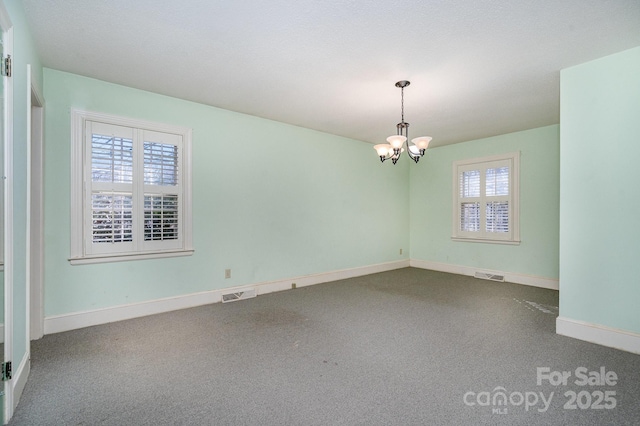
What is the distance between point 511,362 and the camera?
230 cm

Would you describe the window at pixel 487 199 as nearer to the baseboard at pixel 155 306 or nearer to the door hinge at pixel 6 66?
the baseboard at pixel 155 306

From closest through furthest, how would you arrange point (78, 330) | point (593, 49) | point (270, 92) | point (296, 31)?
1. point (296, 31)
2. point (593, 49)
3. point (78, 330)
4. point (270, 92)

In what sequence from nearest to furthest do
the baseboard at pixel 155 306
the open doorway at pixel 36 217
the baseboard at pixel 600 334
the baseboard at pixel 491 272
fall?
1. the baseboard at pixel 600 334
2. the open doorway at pixel 36 217
3. the baseboard at pixel 155 306
4. the baseboard at pixel 491 272

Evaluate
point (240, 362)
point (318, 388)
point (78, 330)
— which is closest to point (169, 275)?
point (78, 330)

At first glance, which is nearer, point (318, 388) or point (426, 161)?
point (318, 388)

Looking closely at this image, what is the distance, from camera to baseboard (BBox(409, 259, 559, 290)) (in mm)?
4648

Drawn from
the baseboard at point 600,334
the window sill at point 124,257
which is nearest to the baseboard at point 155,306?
the window sill at point 124,257

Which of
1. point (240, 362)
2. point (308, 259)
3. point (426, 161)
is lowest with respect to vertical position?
point (240, 362)

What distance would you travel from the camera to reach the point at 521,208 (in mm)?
4973

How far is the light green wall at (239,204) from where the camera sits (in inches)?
115

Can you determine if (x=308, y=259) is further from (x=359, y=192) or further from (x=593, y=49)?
(x=593, y=49)

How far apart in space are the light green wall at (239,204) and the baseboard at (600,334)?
314 centimetres

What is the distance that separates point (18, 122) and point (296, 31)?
1933mm

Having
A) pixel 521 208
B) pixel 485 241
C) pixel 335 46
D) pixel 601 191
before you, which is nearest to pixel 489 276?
pixel 485 241
